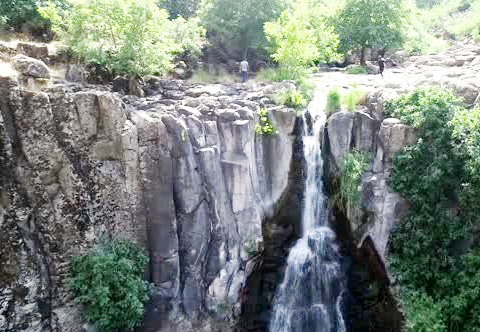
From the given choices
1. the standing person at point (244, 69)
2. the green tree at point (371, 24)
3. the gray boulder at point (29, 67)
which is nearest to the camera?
the gray boulder at point (29, 67)

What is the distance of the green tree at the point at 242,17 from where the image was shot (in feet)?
82.8

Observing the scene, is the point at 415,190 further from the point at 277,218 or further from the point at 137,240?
the point at 137,240

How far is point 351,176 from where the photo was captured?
49.4 feet

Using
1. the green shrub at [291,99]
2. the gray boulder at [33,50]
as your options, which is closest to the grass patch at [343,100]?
the green shrub at [291,99]

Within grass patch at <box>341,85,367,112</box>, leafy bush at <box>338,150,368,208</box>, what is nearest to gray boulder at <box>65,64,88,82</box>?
grass patch at <box>341,85,367,112</box>

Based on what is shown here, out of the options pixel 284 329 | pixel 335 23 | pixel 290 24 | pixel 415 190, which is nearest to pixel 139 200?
pixel 284 329

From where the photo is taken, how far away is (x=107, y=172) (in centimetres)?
1244

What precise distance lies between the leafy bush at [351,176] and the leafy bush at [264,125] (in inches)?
117

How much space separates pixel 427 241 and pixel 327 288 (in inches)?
166

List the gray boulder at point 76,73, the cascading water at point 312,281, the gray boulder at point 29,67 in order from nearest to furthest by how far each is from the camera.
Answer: the gray boulder at point 29,67 < the cascading water at point 312,281 < the gray boulder at point 76,73

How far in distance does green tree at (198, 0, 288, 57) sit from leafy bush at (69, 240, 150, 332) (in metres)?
17.7

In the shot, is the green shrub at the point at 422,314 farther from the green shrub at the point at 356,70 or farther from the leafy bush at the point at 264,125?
the green shrub at the point at 356,70

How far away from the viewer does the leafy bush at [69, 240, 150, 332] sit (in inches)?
456

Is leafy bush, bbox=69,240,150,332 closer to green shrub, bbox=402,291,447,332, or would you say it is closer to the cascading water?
the cascading water
